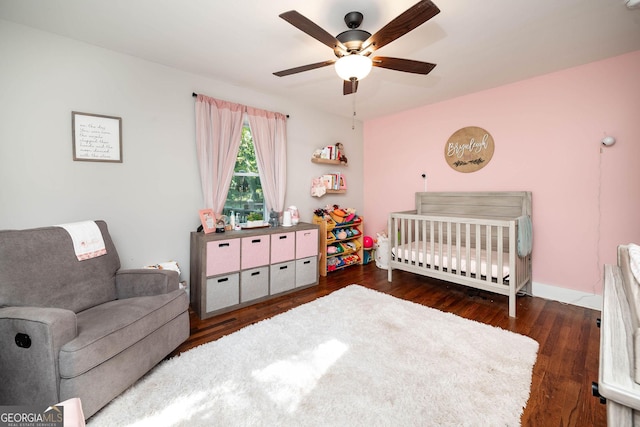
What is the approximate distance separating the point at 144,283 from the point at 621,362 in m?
2.44

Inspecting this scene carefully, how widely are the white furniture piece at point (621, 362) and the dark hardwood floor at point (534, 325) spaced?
34.4 inches

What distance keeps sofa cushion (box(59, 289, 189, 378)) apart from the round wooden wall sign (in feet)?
11.5

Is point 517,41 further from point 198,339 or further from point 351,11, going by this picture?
point 198,339

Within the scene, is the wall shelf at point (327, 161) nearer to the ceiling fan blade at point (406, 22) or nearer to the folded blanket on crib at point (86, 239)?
the ceiling fan blade at point (406, 22)

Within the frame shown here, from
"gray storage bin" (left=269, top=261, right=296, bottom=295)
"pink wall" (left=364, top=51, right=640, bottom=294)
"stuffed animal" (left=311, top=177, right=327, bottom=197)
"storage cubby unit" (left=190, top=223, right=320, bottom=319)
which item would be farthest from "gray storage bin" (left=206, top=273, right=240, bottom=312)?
"pink wall" (left=364, top=51, right=640, bottom=294)

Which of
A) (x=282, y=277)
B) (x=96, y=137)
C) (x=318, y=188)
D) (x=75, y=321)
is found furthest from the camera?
(x=318, y=188)

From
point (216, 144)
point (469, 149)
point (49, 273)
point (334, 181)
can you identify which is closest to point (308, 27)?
point (216, 144)

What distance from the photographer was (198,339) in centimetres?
215

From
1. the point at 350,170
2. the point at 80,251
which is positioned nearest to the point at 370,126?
the point at 350,170

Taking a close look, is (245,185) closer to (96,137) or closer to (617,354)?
(96,137)

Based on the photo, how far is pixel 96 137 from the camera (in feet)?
7.56

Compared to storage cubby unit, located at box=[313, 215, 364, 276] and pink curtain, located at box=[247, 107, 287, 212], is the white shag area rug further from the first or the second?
pink curtain, located at box=[247, 107, 287, 212]

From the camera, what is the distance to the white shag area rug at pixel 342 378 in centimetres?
140

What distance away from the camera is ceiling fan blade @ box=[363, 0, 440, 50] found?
4.39 ft
